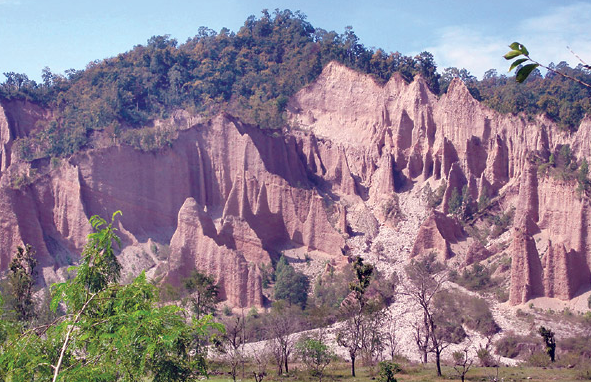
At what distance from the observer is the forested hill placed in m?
58.2

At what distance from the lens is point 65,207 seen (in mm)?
47562

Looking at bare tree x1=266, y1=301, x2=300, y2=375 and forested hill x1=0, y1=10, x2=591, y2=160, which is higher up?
forested hill x1=0, y1=10, x2=591, y2=160

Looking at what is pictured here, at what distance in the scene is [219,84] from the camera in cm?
7094

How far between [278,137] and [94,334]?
47013 mm

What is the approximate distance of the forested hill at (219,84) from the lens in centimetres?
A: 5819

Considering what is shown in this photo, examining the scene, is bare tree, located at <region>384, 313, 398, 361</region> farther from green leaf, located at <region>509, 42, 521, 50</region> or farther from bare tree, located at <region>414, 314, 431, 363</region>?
green leaf, located at <region>509, 42, 521, 50</region>

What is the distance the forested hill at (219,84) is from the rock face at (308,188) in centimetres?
263

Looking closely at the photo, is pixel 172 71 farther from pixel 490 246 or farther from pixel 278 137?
pixel 490 246

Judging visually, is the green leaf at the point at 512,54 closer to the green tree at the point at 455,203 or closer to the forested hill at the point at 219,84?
the green tree at the point at 455,203

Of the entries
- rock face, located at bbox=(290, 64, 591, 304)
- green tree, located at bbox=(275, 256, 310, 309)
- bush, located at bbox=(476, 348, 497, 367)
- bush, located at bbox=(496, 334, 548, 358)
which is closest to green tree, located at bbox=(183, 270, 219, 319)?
green tree, located at bbox=(275, 256, 310, 309)

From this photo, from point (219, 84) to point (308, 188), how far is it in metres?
19.8

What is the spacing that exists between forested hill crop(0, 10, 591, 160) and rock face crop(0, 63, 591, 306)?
103 inches

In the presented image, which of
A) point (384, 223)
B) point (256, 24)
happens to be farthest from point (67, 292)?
point (256, 24)

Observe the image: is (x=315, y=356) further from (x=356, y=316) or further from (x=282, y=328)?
(x=356, y=316)
